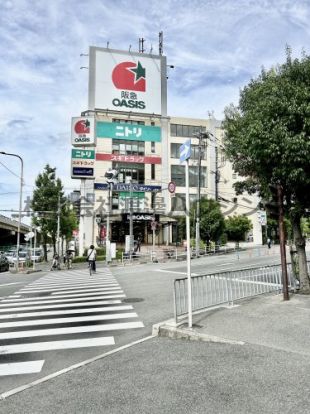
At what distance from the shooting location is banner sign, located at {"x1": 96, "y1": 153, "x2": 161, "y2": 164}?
47803 millimetres

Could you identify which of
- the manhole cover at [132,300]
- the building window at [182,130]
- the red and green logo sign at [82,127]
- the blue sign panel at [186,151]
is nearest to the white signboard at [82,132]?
the red and green logo sign at [82,127]

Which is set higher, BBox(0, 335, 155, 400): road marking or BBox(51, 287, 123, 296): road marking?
BBox(51, 287, 123, 296): road marking

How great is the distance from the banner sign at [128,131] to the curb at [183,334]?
1633 inches

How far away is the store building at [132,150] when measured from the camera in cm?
4662

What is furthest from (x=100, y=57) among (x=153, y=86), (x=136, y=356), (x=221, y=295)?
(x=136, y=356)

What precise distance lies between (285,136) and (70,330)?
707 cm

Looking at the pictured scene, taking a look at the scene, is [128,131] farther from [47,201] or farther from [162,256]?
[162,256]

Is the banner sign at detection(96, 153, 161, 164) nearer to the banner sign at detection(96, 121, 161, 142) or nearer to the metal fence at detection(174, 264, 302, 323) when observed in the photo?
the banner sign at detection(96, 121, 161, 142)

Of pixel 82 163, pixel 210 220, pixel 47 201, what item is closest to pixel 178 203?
pixel 210 220

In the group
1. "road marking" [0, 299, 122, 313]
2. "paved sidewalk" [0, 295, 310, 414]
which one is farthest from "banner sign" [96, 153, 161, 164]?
"paved sidewalk" [0, 295, 310, 414]

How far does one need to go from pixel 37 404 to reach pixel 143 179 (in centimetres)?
4595

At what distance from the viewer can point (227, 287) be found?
33.5ft

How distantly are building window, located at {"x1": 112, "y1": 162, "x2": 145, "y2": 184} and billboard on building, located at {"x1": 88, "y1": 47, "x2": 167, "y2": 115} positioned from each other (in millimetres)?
6801

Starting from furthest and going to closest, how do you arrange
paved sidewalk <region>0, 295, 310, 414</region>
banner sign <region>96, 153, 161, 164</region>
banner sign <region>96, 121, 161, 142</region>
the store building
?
banner sign <region>96, 153, 161, 164</region> < banner sign <region>96, 121, 161, 142</region> < the store building < paved sidewalk <region>0, 295, 310, 414</region>
